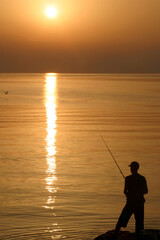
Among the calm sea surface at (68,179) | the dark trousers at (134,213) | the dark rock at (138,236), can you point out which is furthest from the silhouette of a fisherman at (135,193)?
the calm sea surface at (68,179)

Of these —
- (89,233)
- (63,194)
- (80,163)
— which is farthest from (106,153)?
(89,233)

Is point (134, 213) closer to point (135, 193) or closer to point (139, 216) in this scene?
point (139, 216)

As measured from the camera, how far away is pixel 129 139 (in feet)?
80.7

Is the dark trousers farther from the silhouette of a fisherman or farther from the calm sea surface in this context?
the calm sea surface

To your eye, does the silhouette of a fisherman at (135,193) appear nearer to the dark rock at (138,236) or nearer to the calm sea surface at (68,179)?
the dark rock at (138,236)

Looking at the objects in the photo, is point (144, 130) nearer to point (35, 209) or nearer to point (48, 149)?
point (48, 149)

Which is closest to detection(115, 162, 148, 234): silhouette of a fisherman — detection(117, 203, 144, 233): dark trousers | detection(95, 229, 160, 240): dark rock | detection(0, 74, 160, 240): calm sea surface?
detection(117, 203, 144, 233): dark trousers

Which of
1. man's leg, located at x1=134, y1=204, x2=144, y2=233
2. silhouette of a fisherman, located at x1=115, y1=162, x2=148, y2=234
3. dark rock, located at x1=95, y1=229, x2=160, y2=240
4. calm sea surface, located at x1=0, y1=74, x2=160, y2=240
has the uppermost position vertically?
calm sea surface, located at x1=0, y1=74, x2=160, y2=240

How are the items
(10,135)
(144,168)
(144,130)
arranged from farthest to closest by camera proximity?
(144,130) < (10,135) < (144,168)

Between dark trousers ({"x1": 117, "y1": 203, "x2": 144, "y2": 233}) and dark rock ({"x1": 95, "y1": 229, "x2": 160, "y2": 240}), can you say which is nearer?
dark rock ({"x1": 95, "y1": 229, "x2": 160, "y2": 240})

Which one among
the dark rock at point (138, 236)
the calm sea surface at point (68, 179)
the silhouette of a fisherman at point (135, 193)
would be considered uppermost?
the calm sea surface at point (68, 179)

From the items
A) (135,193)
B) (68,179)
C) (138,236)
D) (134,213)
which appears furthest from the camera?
(68,179)

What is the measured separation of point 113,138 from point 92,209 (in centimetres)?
1272

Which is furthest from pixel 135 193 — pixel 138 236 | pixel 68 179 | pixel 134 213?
pixel 68 179
